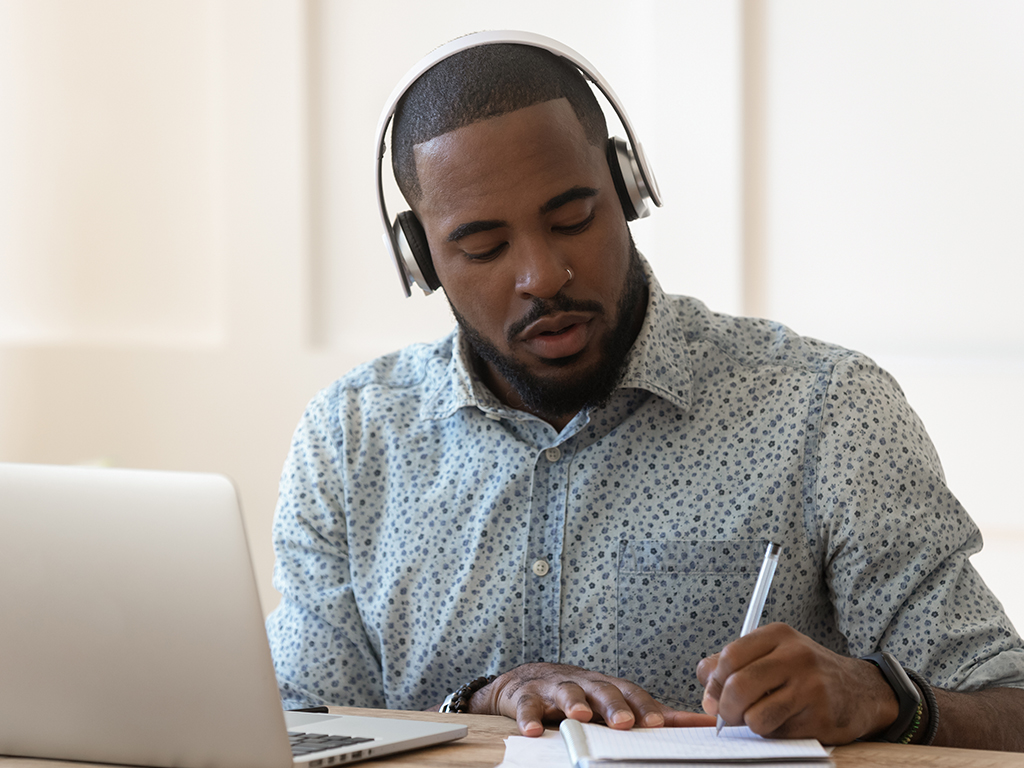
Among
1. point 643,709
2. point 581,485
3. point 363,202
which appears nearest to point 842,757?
point 643,709

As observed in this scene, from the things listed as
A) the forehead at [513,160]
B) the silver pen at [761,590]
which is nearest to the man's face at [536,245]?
the forehead at [513,160]

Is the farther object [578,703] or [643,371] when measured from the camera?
[643,371]

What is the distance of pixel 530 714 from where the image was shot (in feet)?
3.08

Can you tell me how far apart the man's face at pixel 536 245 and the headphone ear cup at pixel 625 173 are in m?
0.02

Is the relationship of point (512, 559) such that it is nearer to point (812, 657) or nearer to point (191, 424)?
point (812, 657)

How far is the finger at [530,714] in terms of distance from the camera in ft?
3.00

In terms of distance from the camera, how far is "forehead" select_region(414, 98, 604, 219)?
123cm

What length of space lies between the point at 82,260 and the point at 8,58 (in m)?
0.47

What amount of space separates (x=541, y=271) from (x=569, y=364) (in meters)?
0.13

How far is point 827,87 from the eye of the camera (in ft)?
6.48

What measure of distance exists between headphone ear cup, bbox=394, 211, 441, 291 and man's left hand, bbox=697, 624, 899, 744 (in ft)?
2.23

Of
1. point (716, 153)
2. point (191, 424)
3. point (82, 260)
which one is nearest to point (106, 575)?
point (716, 153)

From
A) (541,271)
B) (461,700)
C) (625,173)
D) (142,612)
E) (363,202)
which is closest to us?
(142,612)

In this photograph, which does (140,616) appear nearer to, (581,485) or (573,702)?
(573,702)
